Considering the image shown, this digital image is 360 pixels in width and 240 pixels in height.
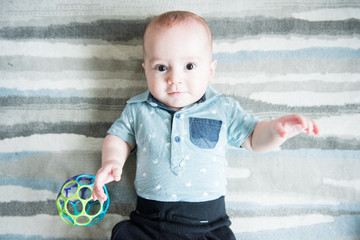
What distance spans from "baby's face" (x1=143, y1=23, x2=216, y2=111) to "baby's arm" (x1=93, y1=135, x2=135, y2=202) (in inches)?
8.4

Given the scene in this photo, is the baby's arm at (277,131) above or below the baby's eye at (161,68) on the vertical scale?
below

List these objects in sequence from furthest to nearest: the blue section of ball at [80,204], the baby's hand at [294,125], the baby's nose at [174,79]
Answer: the blue section of ball at [80,204], the baby's nose at [174,79], the baby's hand at [294,125]

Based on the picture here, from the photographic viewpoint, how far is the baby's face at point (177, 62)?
859mm

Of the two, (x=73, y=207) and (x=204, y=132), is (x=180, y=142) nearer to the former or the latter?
(x=204, y=132)

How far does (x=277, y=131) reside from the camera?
29.4 inches

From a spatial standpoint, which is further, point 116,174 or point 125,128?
point 125,128

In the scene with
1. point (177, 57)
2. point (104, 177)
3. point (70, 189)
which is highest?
point (177, 57)

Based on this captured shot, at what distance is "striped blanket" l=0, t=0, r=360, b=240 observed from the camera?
1.06 meters

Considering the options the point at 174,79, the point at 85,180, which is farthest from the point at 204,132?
the point at 85,180

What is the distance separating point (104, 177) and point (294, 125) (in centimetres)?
55

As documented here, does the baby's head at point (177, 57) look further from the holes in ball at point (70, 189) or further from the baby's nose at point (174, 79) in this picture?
the holes in ball at point (70, 189)

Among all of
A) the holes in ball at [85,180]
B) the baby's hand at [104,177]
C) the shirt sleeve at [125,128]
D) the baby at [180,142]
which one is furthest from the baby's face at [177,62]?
the holes in ball at [85,180]

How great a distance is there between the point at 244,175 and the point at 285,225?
24 cm

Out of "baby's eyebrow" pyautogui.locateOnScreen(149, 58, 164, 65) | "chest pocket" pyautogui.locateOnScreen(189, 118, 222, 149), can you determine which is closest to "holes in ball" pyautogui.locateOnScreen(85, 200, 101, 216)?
"chest pocket" pyautogui.locateOnScreen(189, 118, 222, 149)
